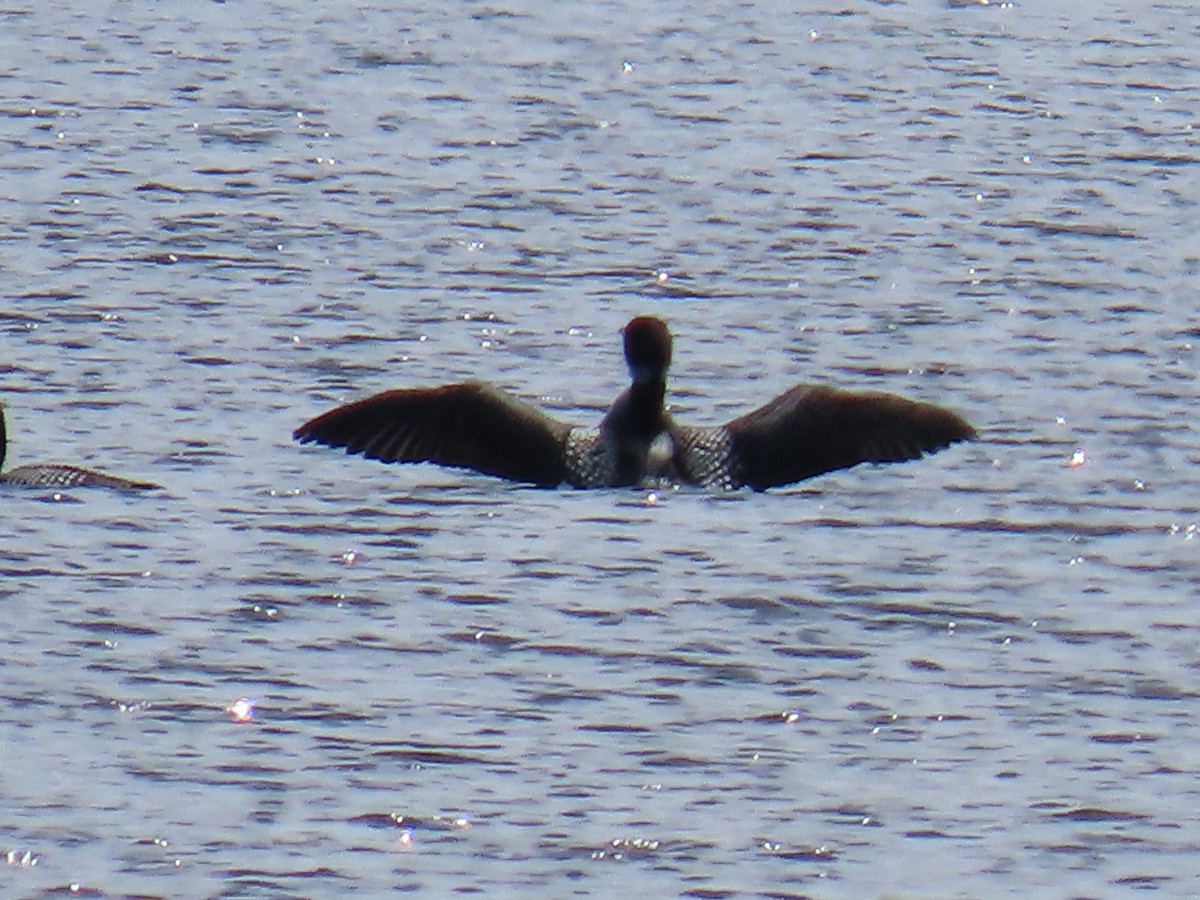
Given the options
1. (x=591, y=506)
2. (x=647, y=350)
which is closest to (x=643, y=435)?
(x=647, y=350)

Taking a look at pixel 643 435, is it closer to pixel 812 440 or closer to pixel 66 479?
pixel 812 440

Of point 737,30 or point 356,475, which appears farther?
point 737,30

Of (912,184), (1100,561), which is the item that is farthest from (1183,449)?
(912,184)

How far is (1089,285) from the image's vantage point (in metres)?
18.7

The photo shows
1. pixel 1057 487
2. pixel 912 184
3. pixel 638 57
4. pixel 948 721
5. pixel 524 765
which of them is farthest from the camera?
pixel 638 57

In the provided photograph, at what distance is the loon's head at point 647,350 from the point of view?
47.4 feet

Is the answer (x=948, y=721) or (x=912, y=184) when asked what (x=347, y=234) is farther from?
(x=948, y=721)

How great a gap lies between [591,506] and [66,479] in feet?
7.72

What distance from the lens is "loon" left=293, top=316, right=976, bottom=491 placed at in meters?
14.3

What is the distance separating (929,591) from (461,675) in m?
2.27

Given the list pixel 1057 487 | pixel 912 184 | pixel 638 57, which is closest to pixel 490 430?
pixel 1057 487

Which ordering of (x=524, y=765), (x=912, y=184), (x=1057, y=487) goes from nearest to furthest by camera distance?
(x=524, y=765) → (x=1057, y=487) → (x=912, y=184)

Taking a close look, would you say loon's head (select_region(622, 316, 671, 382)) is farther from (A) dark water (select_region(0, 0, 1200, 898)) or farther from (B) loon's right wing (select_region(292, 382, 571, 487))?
(A) dark water (select_region(0, 0, 1200, 898))

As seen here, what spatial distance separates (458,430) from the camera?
47.2ft
